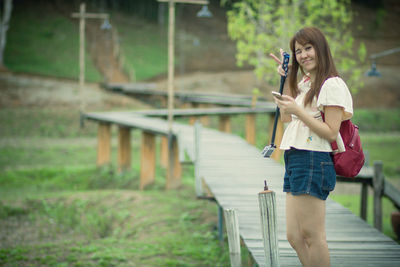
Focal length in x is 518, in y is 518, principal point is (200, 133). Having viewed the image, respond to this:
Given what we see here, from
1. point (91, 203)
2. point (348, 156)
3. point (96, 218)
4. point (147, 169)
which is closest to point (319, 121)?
point (348, 156)

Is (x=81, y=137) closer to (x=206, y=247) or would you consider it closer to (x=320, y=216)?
(x=206, y=247)

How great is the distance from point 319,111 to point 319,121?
0.36 ft

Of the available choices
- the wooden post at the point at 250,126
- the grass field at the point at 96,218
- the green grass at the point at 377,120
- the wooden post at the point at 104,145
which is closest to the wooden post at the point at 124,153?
the grass field at the point at 96,218

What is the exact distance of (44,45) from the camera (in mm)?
30422

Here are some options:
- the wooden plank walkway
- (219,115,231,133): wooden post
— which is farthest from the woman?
(219,115,231,133): wooden post

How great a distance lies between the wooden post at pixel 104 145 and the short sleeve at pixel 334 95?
34.8 feet

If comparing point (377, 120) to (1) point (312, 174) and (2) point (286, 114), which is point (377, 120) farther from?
(1) point (312, 174)

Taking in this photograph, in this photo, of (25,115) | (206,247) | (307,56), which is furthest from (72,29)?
(307,56)

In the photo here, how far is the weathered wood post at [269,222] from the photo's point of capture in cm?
257

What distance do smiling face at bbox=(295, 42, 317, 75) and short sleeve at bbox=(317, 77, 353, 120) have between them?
0.50ft

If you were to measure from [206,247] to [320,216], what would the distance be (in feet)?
11.0

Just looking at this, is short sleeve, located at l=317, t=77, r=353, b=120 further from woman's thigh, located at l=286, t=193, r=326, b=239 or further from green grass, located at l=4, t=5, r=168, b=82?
green grass, located at l=4, t=5, r=168, b=82

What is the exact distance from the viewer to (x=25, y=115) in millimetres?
19172

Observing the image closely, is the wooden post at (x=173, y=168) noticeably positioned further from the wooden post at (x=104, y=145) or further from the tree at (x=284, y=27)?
the wooden post at (x=104, y=145)
